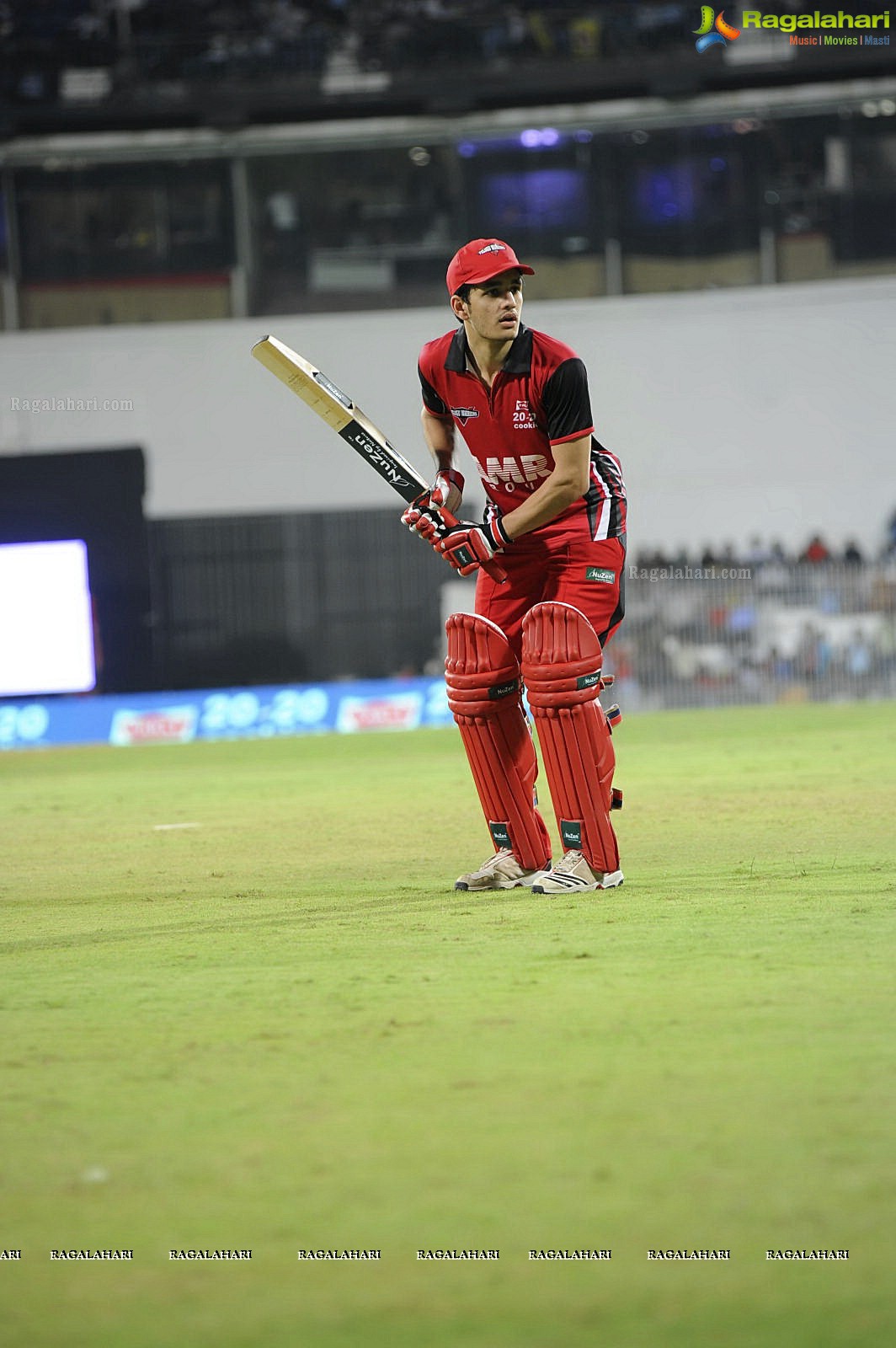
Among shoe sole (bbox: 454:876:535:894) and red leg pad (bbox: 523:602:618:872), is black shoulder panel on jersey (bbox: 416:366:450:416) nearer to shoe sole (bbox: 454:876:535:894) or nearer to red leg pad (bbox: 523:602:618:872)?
red leg pad (bbox: 523:602:618:872)

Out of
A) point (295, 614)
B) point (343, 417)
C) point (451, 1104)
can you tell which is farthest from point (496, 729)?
point (295, 614)

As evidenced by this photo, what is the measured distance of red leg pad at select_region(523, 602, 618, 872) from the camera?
647 centimetres

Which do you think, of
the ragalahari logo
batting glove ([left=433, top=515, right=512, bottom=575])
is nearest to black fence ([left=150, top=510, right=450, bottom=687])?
the ragalahari logo

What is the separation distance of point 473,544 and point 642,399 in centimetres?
2353

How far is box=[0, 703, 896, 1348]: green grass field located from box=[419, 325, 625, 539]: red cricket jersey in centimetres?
163

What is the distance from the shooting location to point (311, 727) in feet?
71.9

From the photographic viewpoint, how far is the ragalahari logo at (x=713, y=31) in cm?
2872

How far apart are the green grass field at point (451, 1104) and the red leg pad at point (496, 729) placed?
47 centimetres

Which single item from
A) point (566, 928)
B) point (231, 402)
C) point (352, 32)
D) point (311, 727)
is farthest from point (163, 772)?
point (352, 32)

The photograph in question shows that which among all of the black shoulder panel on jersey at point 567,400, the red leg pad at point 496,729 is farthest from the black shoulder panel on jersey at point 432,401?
the red leg pad at point 496,729

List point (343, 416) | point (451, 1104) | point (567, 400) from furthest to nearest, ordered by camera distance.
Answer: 1. point (343, 416)
2. point (567, 400)
3. point (451, 1104)

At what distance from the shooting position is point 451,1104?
11.1 ft

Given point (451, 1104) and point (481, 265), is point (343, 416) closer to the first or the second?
point (481, 265)

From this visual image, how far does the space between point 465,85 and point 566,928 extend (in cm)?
2638
